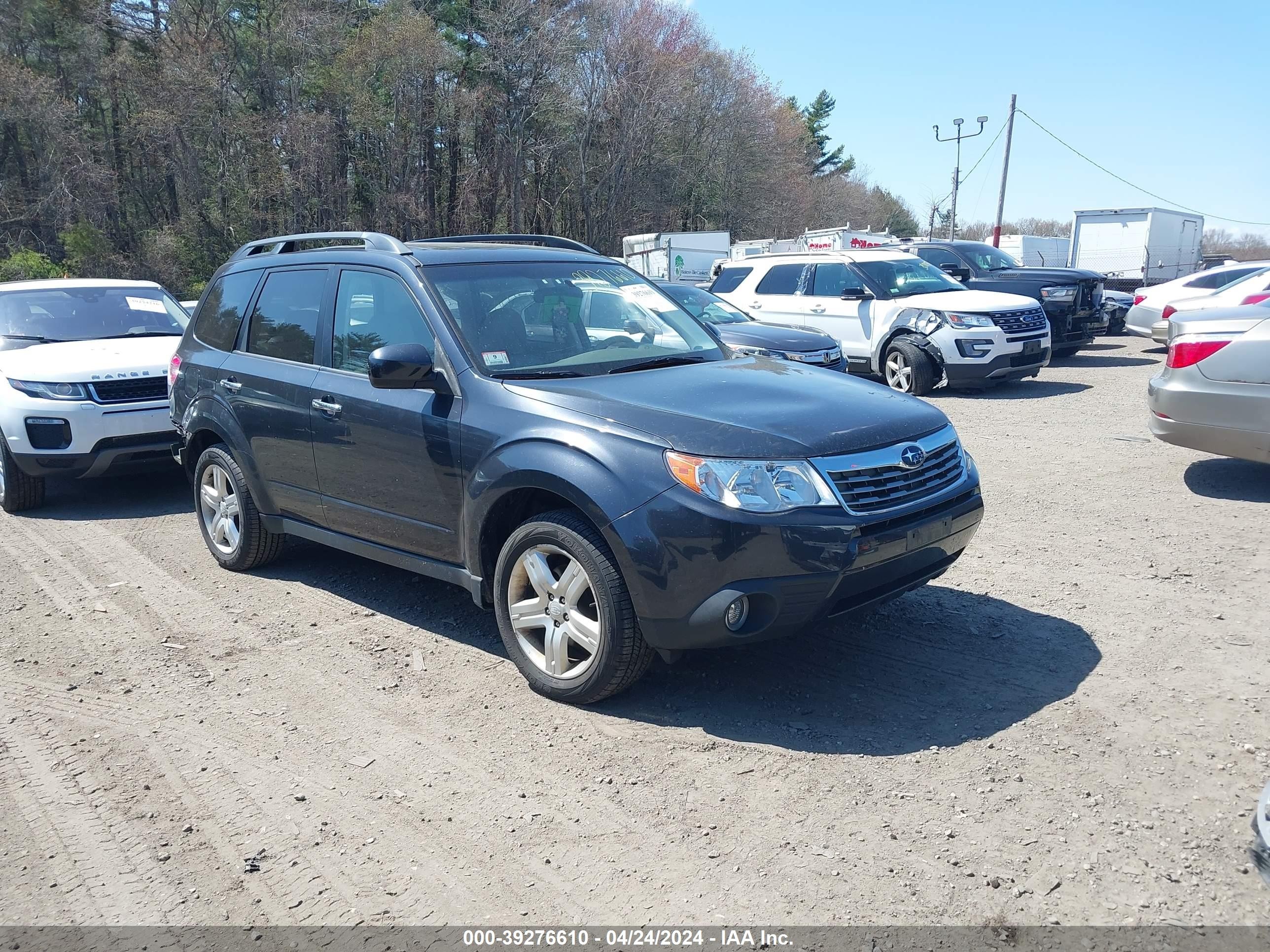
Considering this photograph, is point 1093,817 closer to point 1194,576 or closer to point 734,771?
point 734,771

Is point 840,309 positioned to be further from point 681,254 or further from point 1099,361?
point 681,254

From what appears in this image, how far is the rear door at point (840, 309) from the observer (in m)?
13.3

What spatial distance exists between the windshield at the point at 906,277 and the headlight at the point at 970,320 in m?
0.90

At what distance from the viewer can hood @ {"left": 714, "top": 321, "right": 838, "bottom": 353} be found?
1082 centimetres

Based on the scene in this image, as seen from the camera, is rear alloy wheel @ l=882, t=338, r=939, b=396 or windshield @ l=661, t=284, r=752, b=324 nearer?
windshield @ l=661, t=284, r=752, b=324

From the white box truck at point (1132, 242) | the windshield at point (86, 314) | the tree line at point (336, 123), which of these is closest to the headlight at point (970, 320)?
the windshield at point (86, 314)

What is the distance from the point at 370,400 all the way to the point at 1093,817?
3.50 meters

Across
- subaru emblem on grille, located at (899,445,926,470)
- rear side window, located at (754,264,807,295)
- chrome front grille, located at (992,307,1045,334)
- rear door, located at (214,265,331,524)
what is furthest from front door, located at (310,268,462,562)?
rear side window, located at (754,264,807,295)

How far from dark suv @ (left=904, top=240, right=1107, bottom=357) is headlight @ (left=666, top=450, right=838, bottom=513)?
12403 mm

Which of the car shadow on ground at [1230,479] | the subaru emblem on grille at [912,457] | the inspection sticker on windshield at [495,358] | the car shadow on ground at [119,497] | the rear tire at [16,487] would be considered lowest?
the car shadow on ground at [119,497]

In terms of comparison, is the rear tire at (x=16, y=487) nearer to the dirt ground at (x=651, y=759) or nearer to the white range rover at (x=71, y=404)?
the white range rover at (x=71, y=404)

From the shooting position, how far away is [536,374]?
14.6 ft

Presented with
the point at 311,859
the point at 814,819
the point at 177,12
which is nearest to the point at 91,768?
the point at 311,859

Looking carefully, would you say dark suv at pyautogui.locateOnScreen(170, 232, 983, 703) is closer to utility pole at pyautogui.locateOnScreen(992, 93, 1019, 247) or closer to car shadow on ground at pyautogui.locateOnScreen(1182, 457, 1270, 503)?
car shadow on ground at pyautogui.locateOnScreen(1182, 457, 1270, 503)
